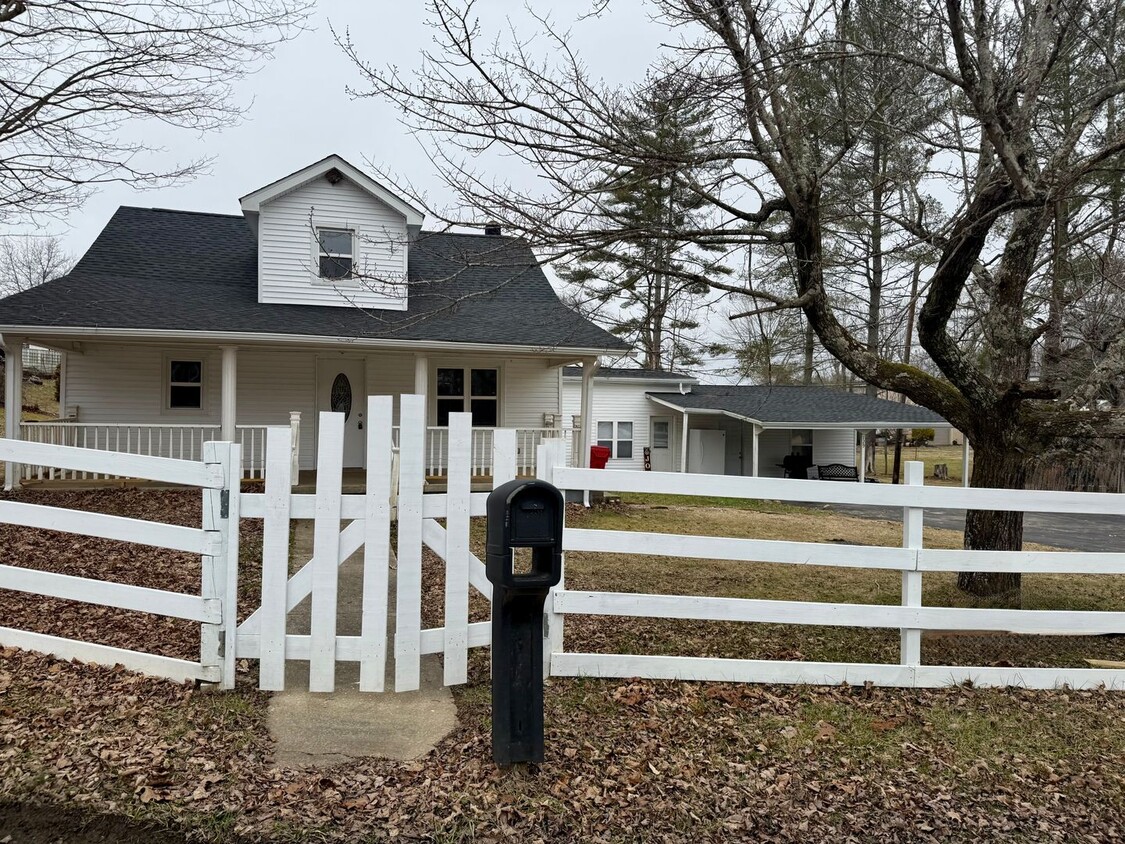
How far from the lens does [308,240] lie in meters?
14.6

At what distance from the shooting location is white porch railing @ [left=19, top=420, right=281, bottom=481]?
41.2 ft

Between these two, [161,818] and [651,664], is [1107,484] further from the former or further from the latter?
[161,818]

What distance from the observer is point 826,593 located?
7852mm

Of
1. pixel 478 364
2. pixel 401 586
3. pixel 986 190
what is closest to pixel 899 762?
pixel 401 586

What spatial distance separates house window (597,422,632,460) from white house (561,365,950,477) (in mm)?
33

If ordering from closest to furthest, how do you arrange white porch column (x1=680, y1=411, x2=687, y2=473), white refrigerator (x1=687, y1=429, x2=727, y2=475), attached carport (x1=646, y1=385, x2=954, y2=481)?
white porch column (x1=680, y1=411, x2=687, y2=473), attached carport (x1=646, y1=385, x2=954, y2=481), white refrigerator (x1=687, y1=429, x2=727, y2=475)

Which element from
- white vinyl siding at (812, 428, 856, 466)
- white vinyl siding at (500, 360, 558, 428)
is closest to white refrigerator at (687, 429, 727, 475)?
white vinyl siding at (812, 428, 856, 466)

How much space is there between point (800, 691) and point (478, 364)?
12.5m

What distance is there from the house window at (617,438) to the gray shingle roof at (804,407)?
1488 mm

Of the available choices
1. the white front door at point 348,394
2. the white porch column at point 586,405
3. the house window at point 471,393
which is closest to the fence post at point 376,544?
the white porch column at point 586,405

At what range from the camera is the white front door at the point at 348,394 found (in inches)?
609

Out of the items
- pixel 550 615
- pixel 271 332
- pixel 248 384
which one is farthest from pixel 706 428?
pixel 550 615

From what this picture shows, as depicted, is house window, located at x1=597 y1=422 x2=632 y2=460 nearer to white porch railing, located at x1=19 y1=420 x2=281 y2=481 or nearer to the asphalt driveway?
the asphalt driveway

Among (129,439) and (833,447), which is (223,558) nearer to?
(129,439)
